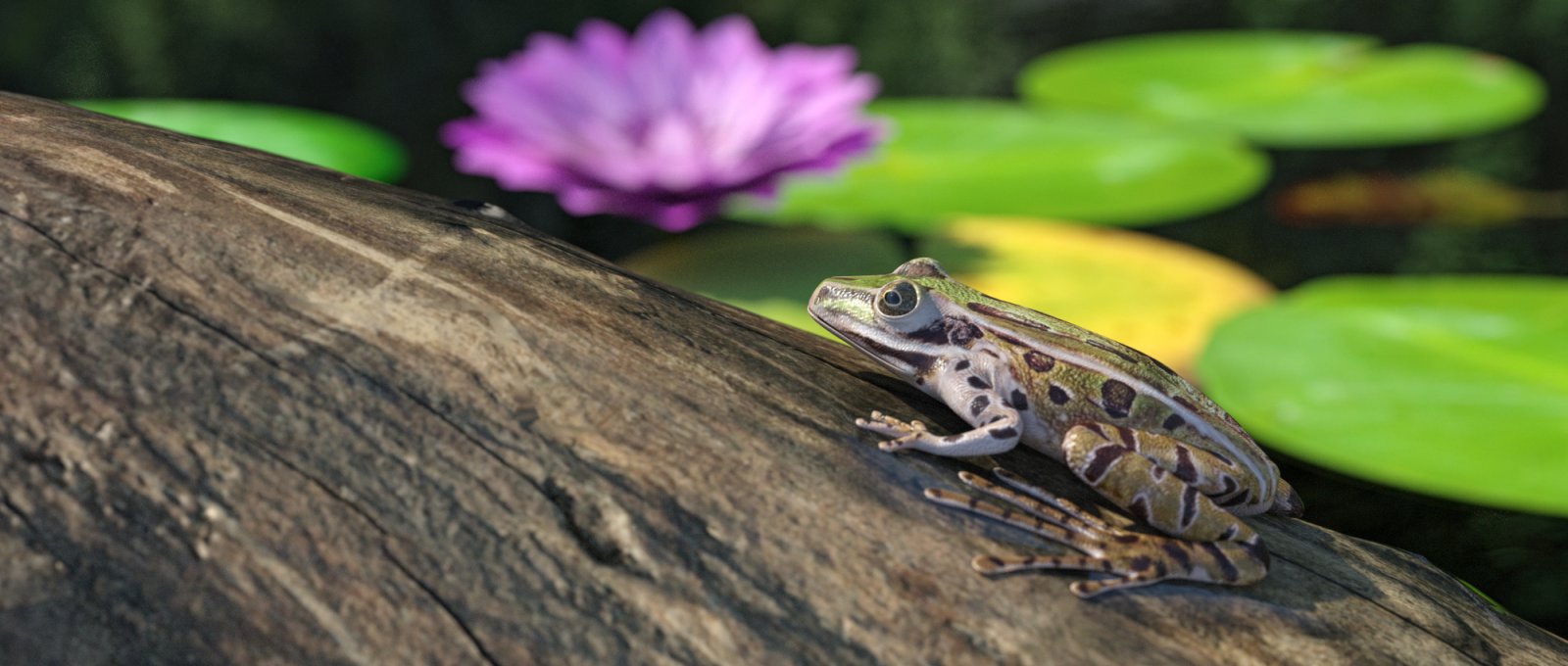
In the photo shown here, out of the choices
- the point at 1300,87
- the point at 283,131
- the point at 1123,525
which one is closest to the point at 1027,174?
the point at 1300,87

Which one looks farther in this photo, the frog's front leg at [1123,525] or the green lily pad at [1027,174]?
the green lily pad at [1027,174]

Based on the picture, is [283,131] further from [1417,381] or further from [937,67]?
[1417,381]

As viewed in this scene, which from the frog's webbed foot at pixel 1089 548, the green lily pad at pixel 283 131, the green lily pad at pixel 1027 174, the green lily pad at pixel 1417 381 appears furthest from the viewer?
the green lily pad at pixel 1027 174

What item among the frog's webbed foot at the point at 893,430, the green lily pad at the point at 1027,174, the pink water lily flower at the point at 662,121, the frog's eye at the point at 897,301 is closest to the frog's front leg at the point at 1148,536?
the frog's webbed foot at the point at 893,430

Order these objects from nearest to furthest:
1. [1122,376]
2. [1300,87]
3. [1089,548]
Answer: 1. [1089,548]
2. [1122,376]
3. [1300,87]

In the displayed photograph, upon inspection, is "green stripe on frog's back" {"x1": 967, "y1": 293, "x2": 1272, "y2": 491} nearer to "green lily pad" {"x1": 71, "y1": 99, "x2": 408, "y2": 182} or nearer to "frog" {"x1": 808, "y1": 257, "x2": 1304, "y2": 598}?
"frog" {"x1": 808, "y1": 257, "x2": 1304, "y2": 598}

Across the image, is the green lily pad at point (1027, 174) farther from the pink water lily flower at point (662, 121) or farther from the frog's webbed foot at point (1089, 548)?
the frog's webbed foot at point (1089, 548)

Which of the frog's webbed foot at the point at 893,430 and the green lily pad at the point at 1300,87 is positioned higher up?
the green lily pad at the point at 1300,87
